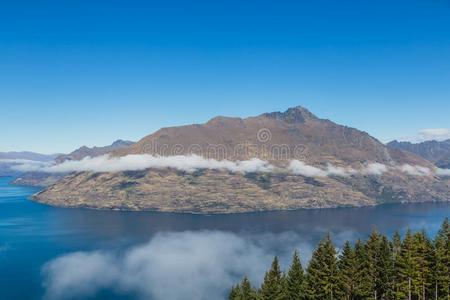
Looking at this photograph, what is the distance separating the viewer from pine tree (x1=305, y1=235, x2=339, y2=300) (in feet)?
274

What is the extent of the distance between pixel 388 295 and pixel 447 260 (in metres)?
13.7

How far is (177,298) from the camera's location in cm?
19862

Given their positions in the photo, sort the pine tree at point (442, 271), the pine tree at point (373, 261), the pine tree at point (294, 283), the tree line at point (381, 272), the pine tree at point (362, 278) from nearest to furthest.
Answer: the pine tree at point (442, 271), the tree line at point (381, 272), the pine tree at point (362, 278), the pine tree at point (373, 261), the pine tree at point (294, 283)

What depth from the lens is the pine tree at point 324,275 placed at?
274 ft

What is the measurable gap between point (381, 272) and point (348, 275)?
9378 millimetres

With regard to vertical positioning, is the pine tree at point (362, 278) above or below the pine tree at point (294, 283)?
above

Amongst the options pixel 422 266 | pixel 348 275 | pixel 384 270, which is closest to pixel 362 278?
pixel 348 275

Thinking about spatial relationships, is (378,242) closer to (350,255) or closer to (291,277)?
(350,255)

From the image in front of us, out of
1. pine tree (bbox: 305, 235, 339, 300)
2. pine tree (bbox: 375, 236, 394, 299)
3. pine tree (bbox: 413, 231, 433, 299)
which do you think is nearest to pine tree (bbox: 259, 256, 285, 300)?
pine tree (bbox: 305, 235, 339, 300)

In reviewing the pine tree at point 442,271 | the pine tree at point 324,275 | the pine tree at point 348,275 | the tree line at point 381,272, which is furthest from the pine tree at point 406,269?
the pine tree at point 324,275

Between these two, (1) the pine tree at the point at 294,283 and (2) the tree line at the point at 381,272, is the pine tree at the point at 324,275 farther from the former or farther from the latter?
(1) the pine tree at the point at 294,283

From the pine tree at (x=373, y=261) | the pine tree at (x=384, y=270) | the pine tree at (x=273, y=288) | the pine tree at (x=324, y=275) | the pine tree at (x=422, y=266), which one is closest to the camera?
the pine tree at (x=422, y=266)

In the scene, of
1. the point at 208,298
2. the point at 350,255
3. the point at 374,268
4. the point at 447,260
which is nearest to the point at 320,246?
the point at 350,255

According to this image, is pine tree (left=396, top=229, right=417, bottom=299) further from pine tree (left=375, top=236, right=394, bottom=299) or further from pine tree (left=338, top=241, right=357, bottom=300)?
pine tree (left=338, top=241, right=357, bottom=300)
